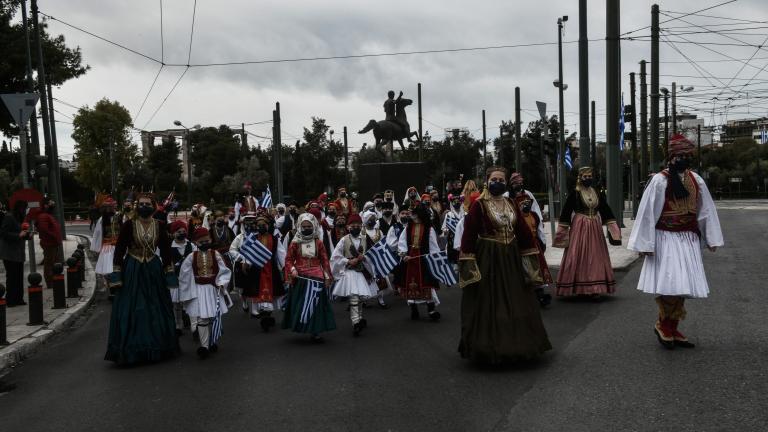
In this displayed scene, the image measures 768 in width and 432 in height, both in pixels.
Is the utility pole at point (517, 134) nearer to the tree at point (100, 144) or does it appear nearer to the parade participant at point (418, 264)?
the parade participant at point (418, 264)

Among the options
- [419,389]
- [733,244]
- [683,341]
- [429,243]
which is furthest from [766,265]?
[419,389]

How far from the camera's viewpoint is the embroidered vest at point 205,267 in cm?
913

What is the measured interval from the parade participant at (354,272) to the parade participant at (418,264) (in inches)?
21.3

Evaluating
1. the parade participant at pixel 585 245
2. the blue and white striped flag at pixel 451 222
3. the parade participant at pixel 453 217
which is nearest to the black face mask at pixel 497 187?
the parade participant at pixel 585 245

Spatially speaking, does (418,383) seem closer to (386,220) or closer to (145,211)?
(145,211)

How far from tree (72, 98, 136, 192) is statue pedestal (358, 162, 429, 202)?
6203cm

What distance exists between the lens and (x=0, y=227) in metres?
14.0

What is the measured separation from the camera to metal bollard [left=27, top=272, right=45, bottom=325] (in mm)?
10883

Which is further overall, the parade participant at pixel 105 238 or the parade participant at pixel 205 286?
the parade participant at pixel 105 238

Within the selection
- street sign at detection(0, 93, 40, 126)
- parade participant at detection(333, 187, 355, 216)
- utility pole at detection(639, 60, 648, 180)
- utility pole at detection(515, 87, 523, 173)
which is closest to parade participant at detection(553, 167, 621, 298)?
parade participant at detection(333, 187, 355, 216)

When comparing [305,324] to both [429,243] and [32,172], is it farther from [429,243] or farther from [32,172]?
[32,172]

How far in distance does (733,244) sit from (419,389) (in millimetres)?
15905

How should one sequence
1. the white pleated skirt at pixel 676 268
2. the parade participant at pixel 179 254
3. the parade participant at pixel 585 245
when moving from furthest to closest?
the parade participant at pixel 585 245
the parade participant at pixel 179 254
the white pleated skirt at pixel 676 268

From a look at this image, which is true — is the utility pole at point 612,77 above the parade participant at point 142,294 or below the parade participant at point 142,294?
above
